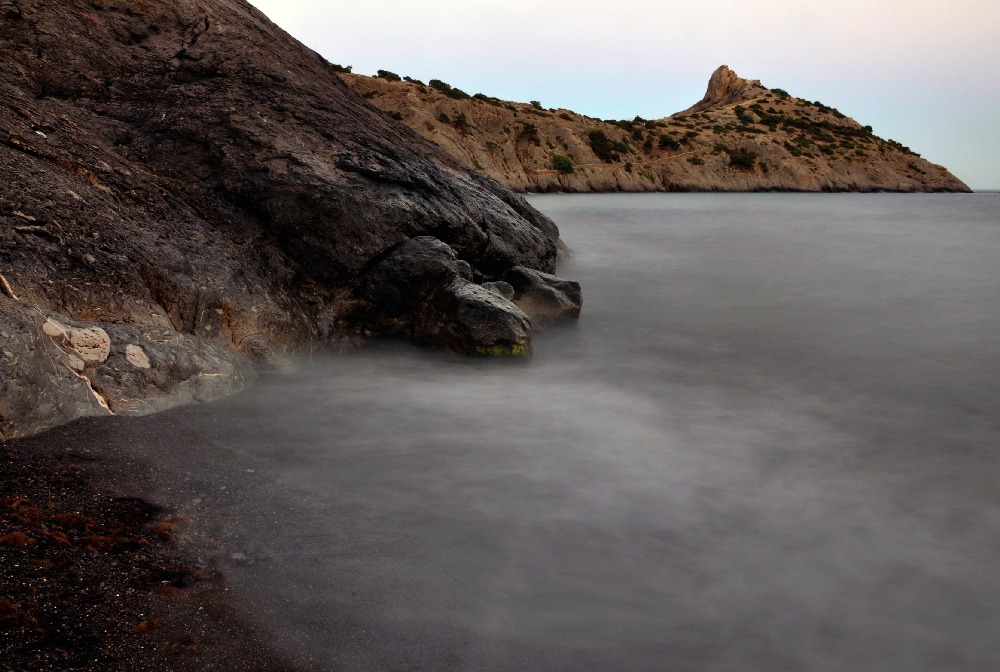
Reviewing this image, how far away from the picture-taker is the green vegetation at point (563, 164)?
4534 centimetres

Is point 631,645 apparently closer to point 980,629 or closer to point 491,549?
point 491,549

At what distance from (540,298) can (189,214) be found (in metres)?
3.85

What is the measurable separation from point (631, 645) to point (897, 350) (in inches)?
246

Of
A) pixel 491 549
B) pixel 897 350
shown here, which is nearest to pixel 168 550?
pixel 491 549

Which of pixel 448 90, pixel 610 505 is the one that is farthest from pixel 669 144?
pixel 610 505

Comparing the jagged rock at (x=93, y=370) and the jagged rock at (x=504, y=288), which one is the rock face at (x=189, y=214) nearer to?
the jagged rock at (x=93, y=370)

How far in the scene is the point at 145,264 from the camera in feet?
16.2

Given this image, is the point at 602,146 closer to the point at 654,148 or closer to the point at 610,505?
the point at 654,148

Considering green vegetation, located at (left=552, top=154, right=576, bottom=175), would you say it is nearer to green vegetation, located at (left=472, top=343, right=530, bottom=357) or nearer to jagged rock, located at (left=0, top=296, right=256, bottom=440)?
green vegetation, located at (left=472, top=343, right=530, bottom=357)

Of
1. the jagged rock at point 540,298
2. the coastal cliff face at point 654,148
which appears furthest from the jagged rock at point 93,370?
the coastal cliff face at point 654,148

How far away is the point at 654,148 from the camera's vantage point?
52375mm

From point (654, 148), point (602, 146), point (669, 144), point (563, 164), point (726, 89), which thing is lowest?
point (563, 164)

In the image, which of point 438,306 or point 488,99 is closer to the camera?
point 438,306

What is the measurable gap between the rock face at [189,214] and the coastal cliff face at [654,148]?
33.7 metres
